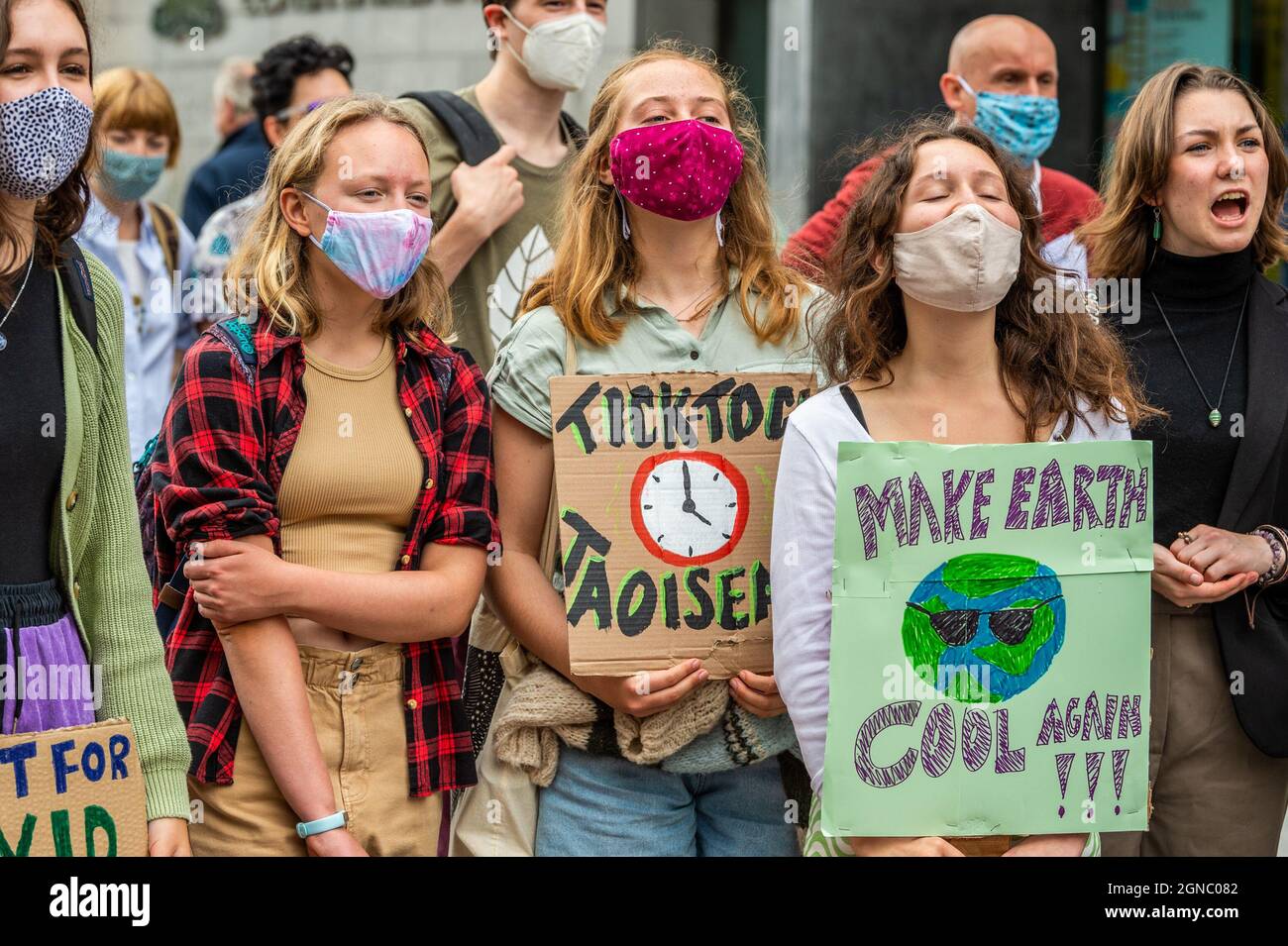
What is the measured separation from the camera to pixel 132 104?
651 cm

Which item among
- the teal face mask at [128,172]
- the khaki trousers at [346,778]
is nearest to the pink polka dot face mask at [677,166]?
the khaki trousers at [346,778]

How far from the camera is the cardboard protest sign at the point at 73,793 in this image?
2.78 m

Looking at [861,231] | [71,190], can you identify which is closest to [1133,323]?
[861,231]

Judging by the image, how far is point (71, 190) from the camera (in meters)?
3.06

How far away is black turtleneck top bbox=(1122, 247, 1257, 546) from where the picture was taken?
145 inches

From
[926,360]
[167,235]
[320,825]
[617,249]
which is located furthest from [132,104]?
[926,360]

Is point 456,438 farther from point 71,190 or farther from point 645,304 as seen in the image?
point 71,190

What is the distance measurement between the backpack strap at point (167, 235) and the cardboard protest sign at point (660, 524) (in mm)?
3621

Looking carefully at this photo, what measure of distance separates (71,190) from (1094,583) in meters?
2.08

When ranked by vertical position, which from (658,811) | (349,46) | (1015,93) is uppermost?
(349,46)

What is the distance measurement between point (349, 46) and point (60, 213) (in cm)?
707

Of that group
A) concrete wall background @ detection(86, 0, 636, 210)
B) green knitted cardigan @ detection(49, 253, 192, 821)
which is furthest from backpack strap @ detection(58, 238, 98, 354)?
concrete wall background @ detection(86, 0, 636, 210)

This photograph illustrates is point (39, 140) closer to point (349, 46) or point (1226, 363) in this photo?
point (1226, 363)

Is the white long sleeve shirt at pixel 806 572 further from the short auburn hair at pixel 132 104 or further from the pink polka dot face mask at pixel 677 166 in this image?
the short auburn hair at pixel 132 104
